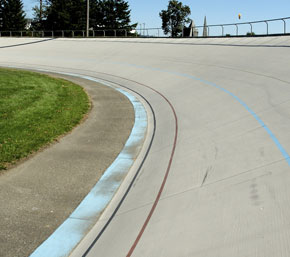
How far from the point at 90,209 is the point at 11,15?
86119mm

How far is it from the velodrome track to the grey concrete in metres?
0.70

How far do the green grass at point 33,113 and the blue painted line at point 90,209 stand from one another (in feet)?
6.68

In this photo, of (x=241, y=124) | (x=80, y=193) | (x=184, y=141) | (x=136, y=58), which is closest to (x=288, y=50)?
(x=136, y=58)

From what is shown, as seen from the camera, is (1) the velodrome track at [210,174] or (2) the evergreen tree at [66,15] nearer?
(1) the velodrome track at [210,174]

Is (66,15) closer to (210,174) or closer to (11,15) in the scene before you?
(11,15)

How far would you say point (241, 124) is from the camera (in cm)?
921

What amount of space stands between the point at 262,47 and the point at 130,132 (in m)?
15.9

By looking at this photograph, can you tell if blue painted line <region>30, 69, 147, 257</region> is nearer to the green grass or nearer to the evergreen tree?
the green grass

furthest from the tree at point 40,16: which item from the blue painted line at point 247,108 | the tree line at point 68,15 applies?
the blue painted line at point 247,108

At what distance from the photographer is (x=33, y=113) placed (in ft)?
36.8

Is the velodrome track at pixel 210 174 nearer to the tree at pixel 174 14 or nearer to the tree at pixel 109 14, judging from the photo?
the tree at pixel 109 14

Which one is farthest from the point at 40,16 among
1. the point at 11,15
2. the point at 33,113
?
the point at 33,113

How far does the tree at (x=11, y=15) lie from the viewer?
8119cm

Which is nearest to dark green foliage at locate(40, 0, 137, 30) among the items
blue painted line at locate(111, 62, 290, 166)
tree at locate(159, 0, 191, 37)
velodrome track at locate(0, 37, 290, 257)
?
tree at locate(159, 0, 191, 37)
